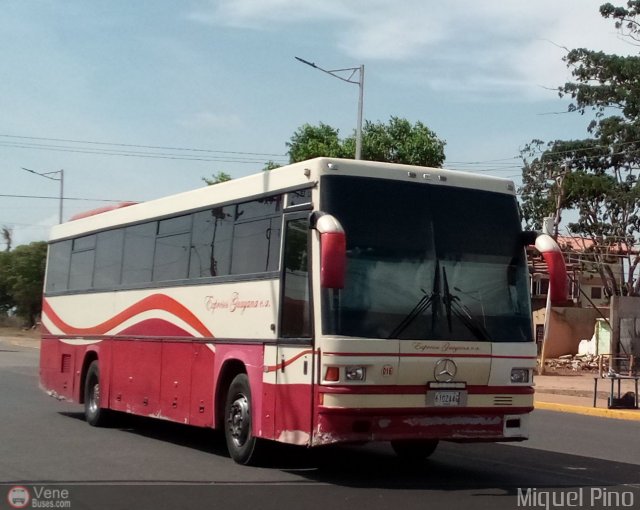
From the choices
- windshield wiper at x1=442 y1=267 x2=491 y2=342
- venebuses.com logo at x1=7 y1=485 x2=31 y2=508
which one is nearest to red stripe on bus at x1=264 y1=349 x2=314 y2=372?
windshield wiper at x1=442 y1=267 x2=491 y2=342

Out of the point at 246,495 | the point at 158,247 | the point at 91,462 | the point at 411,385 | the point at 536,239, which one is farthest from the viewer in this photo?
the point at 158,247

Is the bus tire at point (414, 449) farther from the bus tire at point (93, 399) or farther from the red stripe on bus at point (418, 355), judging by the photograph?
the bus tire at point (93, 399)

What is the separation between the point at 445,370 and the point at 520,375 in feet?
3.11

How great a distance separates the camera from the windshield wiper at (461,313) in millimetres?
10594

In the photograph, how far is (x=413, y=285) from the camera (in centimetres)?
1045

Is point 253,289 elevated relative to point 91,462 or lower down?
elevated

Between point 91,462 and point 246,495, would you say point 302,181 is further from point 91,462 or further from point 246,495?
point 91,462

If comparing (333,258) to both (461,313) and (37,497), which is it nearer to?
(461,313)

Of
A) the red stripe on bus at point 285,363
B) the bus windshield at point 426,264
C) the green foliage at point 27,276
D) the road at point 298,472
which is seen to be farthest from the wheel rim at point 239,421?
the green foliage at point 27,276

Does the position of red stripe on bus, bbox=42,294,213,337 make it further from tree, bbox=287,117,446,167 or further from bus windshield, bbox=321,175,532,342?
tree, bbox=287,117,446,167

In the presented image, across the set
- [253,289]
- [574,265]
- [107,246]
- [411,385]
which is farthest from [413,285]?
[574,265]

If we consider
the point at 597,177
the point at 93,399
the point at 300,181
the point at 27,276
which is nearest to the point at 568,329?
the point at 597,177

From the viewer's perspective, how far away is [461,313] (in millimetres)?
10641

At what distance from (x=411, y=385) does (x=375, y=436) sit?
62 centimetres
